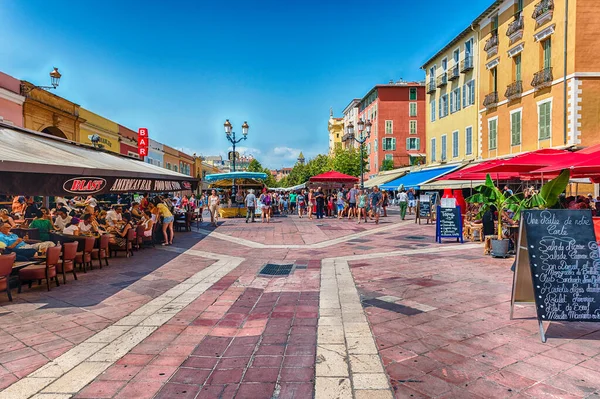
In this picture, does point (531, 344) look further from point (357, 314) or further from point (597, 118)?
point (597, 118)

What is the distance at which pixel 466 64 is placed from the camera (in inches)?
928

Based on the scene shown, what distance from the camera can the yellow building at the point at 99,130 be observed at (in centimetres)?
2119

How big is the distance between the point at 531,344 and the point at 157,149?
3528cm

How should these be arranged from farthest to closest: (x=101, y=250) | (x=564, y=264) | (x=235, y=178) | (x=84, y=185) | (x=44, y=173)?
(x=235, y=178)
(x=101, y=250)
(x=84, y=185)
(x=44, y=173)
(x=564, y=264)

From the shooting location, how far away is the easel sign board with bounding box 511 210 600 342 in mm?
3877

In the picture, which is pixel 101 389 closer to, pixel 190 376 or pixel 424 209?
pixel 190 376

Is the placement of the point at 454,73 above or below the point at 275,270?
above

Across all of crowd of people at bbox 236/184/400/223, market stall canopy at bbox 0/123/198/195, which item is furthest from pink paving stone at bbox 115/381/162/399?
crowd of people at bbox 236/184/400/223

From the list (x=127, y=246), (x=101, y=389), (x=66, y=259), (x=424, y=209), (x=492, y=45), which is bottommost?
(x=101, y=389)

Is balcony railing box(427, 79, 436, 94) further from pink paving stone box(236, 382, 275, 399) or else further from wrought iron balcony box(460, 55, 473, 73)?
pink paving stone box(236, 382, 275, 399)

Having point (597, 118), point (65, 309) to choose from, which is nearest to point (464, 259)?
point (65, 309)

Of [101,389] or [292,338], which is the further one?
[292,338]

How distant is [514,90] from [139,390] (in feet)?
68.4

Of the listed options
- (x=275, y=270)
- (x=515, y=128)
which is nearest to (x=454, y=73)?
Result: (x=515, y=128)
